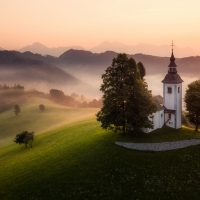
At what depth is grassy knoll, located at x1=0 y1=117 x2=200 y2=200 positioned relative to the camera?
31.5 metres

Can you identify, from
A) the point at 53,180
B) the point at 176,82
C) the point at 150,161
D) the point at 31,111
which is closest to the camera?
the point at 53,180

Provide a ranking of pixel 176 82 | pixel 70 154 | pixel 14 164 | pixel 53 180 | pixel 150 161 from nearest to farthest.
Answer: pixel 53 180
pixel 150 161
pixel 70 154
pixel 14 164
pixel 176 82

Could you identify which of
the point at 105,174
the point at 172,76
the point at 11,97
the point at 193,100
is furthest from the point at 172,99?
the point at 11,97

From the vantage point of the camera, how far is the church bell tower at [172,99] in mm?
56500

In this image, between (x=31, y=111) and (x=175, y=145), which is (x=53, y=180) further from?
(x=31, y=111)

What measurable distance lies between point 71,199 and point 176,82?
125 feet

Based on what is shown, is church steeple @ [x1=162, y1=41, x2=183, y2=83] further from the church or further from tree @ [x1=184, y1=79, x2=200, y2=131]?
tree @ [x1=184, y1=79, x2=200, y2=131]

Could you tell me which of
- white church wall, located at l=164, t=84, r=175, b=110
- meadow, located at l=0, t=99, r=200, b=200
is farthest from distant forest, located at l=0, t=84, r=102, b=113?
meadow, located at l=0, t=99, r=200, b=200

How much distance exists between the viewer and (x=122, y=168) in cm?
3628

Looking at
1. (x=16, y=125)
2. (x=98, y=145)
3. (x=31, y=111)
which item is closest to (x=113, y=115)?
(x=98, y=145)

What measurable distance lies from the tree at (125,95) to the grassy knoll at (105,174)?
3.74m

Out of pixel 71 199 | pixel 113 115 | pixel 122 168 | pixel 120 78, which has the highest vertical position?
pixel 120 78

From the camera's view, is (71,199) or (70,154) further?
(70,154)

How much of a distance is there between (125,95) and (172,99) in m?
16.6
